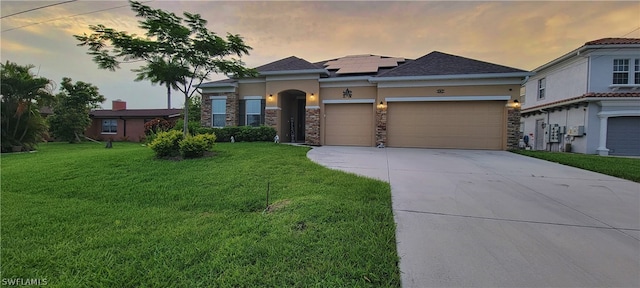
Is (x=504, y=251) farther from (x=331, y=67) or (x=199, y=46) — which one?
(x=331, y=67)

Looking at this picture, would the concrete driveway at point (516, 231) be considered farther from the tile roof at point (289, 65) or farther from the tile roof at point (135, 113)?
the tile roof at point (135, 113)

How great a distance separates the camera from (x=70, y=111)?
64.5ft

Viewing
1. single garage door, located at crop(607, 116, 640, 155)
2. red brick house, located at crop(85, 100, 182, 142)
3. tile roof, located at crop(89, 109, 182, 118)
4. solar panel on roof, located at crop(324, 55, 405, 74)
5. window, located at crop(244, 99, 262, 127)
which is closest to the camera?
single garage door, located at crop(607, 116, 640, 155)

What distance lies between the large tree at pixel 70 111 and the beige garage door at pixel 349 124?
19790 millimetres

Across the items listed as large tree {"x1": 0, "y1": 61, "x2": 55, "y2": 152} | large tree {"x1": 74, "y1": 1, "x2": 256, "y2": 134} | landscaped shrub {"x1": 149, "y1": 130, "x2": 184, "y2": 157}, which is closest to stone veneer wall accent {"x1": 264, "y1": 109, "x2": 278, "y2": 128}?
large tree {"x1": 74, "y1": 1, "x2": 256, "y2": 134}

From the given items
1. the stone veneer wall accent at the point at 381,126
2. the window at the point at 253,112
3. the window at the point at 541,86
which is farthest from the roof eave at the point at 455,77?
the window at the point at 541,86

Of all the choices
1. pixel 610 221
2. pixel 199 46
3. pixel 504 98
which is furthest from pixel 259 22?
pixel 610 221

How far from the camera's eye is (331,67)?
15312mm

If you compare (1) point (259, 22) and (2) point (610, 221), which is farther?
(1) point (259, 22)

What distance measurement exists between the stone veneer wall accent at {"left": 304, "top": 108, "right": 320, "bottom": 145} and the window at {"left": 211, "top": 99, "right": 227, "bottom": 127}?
4948 millimetres

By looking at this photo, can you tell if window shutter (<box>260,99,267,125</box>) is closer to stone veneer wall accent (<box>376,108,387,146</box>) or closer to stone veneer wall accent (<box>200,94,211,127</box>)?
stone veneer wall accent (<box>200,94,211,127</box>)

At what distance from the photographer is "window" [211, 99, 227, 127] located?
14.9 m

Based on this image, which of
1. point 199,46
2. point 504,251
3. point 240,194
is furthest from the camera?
point 199,46

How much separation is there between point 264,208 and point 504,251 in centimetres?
313
